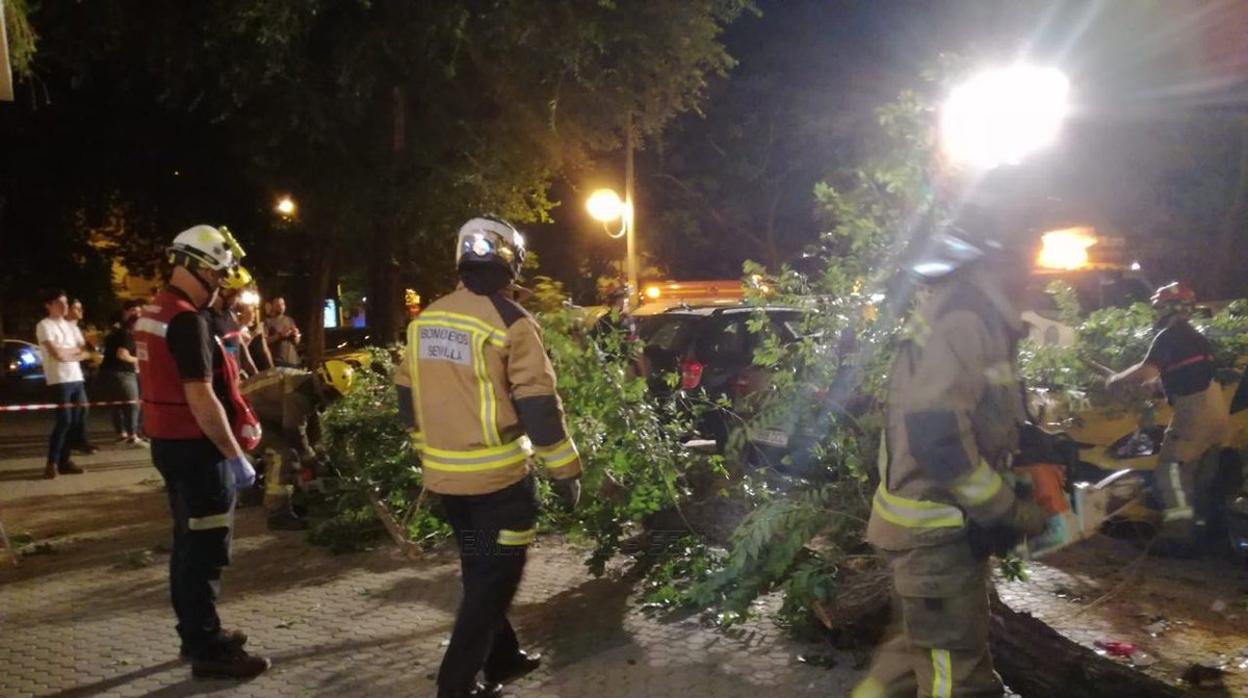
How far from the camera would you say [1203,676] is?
447cm

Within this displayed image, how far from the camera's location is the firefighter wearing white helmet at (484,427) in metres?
3.79

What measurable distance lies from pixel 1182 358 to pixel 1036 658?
3.11 meters

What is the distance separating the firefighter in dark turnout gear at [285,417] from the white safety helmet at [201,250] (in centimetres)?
286

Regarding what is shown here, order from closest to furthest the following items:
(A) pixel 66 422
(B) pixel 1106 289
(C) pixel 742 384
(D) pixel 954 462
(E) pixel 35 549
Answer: (D) pixel 954 462 < (E) pixel 35 549 < (C) pixel 742 384 < (A) pixel 66 422 < (B) pixel 1106 289

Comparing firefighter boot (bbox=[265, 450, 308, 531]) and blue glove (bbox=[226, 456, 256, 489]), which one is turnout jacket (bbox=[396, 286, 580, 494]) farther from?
firefighter boot (bbox=[265, 450, 308, 531])

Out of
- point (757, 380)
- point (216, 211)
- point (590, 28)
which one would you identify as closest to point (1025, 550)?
point (757, 380)

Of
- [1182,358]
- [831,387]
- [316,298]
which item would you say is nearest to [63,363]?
[316,298]

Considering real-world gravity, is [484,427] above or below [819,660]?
above

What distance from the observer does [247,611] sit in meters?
5.62

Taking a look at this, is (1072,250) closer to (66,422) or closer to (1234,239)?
(66,422)

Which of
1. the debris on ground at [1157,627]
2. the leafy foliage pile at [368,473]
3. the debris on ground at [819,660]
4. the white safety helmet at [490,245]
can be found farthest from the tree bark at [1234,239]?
the white safety helmet at [490,245]

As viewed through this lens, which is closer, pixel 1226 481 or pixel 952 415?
pixel 952 415

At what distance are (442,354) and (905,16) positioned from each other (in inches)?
952

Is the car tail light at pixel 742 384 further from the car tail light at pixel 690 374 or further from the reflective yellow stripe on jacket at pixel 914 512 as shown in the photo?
the reflective yellow stripe on jacket at pixel 914 512
